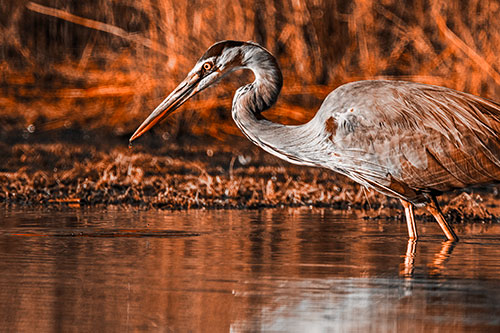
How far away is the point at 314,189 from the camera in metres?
10.6

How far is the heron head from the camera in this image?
8.76 meters

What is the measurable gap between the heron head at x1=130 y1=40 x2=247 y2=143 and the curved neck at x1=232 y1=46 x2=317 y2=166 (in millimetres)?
82

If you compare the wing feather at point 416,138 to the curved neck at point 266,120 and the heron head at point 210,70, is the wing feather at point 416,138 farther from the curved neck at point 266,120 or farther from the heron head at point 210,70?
the heron head at point 210,70

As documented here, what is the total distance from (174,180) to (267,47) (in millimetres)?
3585

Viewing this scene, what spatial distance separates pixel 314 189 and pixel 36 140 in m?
4.69

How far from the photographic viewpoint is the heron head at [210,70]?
8.76 meters

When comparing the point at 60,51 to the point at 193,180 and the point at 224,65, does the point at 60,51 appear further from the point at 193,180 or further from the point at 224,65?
the point at 224,65

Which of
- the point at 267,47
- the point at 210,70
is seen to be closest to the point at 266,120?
the point at 210,70

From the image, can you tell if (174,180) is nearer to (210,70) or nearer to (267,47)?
(210,70)

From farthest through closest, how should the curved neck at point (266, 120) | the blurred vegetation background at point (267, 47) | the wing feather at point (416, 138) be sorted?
the blurred vegetation background at point (267, 47) < the curved neck at point (266, 120) < the wing feather at point (416, 138)

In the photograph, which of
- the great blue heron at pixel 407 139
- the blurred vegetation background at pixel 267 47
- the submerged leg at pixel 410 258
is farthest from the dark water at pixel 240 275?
the blurred vegetation background at pixel 267 47

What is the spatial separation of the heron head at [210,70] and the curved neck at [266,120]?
0.08 m

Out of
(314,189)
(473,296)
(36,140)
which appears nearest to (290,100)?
(36,140)

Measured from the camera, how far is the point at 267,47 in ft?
47.0
